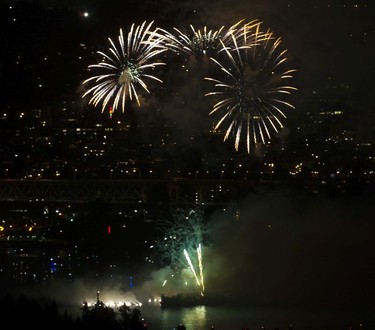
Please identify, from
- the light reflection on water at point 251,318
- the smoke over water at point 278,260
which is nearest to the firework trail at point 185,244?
the smoke over water at point 278,260

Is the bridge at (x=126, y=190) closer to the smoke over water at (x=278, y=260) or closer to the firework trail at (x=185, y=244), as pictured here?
the smoke over water at (x=278, y=260)

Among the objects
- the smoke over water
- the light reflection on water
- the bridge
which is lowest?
the light reflection on water

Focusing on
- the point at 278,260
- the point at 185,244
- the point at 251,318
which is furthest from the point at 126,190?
the point at 251,318

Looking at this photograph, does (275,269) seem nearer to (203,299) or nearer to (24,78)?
(203,299)

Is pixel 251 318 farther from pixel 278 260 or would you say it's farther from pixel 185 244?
pixel 278 260

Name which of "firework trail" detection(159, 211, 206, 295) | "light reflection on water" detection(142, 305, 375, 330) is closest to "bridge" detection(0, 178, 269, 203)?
"firework trail" detection(159, 211, 206, 295)

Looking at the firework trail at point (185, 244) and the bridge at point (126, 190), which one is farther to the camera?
the bridge at point (126, 190)

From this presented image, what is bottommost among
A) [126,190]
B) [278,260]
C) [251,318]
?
[251,318]

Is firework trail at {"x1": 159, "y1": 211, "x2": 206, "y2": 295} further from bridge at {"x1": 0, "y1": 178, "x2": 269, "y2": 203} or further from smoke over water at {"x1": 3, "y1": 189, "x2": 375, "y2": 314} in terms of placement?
bridge at {"x1": 0, "y1": 178, "x2": 269, "y2": 203}
